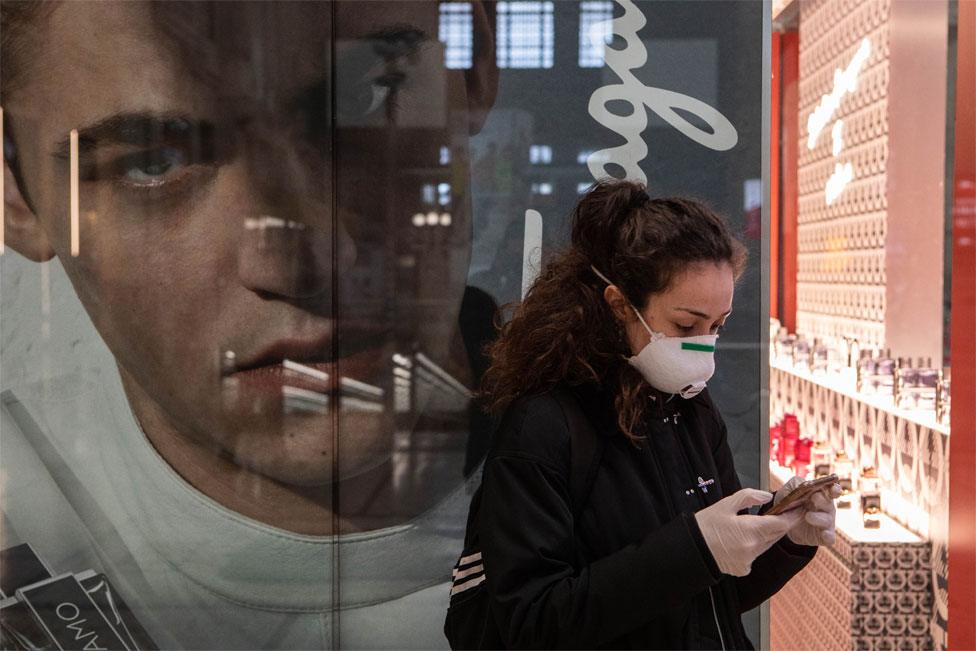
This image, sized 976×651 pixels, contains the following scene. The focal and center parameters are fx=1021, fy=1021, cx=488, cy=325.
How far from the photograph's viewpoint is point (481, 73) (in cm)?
262

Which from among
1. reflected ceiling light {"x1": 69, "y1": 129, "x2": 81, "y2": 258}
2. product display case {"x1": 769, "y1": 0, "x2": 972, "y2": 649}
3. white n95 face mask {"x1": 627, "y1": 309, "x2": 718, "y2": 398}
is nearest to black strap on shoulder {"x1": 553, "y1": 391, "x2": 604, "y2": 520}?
white n95 face mask {"x1": 627, "y1": 309, "x2": 718, "y2": 398}

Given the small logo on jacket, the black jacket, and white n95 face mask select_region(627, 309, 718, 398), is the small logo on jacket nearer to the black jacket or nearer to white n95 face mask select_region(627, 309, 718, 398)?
the black jacket

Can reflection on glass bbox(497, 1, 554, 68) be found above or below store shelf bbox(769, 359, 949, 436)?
above

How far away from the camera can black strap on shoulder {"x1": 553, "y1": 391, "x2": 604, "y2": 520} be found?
4.50ft

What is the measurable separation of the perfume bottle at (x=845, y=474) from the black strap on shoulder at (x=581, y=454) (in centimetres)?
262

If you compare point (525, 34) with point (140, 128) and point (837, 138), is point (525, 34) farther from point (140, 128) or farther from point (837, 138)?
point (837, 138)

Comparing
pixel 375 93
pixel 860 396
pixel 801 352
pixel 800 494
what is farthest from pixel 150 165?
pixel 801 352

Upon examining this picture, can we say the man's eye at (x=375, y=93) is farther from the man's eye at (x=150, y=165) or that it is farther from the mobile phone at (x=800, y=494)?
the mobile phone at (x=800, y=494)

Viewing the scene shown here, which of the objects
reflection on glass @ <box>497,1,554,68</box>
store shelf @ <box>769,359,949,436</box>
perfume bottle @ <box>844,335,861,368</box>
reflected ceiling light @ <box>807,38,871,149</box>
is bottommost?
store shelf @ <box>769,359,949,436</box>

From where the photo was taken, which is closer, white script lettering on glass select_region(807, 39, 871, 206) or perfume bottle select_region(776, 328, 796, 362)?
white script lettering on glass select_region(807, 39, 871, 206)

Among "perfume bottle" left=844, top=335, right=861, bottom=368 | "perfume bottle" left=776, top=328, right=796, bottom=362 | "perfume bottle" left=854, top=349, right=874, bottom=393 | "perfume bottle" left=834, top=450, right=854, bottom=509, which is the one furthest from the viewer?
"perfume bottle" left=776, top=328, right=796, bottom=362

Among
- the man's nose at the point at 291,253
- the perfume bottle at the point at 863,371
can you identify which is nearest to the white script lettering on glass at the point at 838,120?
the perfume bottle at the point at 863,371

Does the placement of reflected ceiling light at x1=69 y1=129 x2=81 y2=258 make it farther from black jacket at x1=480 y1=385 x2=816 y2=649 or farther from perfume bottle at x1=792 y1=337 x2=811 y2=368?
perfume bottle at x1=792 y1=337 x2=811 y2=368

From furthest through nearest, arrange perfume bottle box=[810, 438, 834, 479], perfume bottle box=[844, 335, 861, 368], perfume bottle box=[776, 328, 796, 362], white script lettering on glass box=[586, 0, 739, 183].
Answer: perfume bottle box=[776, 328, 796, 362] < perfume bottle box=[844, 335, 861, 368] < perfume bottle box=[810, 438, 834, 479] < white script lettering on glass box=[586, 0, 739, 183]
